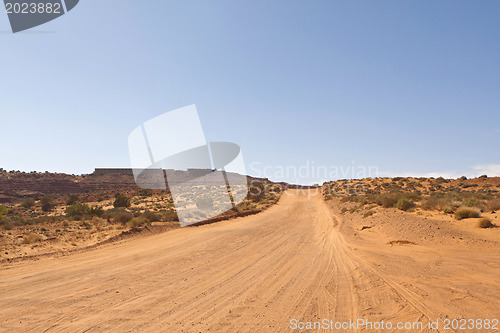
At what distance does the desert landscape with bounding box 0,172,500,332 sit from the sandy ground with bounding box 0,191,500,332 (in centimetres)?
3

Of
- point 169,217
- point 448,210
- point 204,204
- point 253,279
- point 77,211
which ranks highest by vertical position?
point 77,211

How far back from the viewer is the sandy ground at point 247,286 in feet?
17.3

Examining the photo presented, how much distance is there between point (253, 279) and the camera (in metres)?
7.76

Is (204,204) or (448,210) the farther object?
(204,204)

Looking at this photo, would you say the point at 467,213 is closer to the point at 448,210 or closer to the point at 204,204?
the point at 448,210

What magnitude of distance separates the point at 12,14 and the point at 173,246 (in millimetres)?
11523

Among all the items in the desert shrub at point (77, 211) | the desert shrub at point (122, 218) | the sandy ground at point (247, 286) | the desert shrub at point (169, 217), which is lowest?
the sandy ground at point (247, 286)

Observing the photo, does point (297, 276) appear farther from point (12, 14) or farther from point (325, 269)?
point (12, 14)

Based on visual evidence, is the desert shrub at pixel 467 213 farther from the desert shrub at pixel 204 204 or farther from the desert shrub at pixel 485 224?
the desert shrub at pixel 204 204

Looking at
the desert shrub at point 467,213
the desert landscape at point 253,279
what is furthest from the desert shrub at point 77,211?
the desert shrub at point 467,213

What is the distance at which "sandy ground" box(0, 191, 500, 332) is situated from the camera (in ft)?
17.3

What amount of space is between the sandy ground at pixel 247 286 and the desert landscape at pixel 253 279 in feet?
0.10

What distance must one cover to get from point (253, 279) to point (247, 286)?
1.99 ft

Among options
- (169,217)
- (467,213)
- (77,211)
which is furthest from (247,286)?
(77,211)
